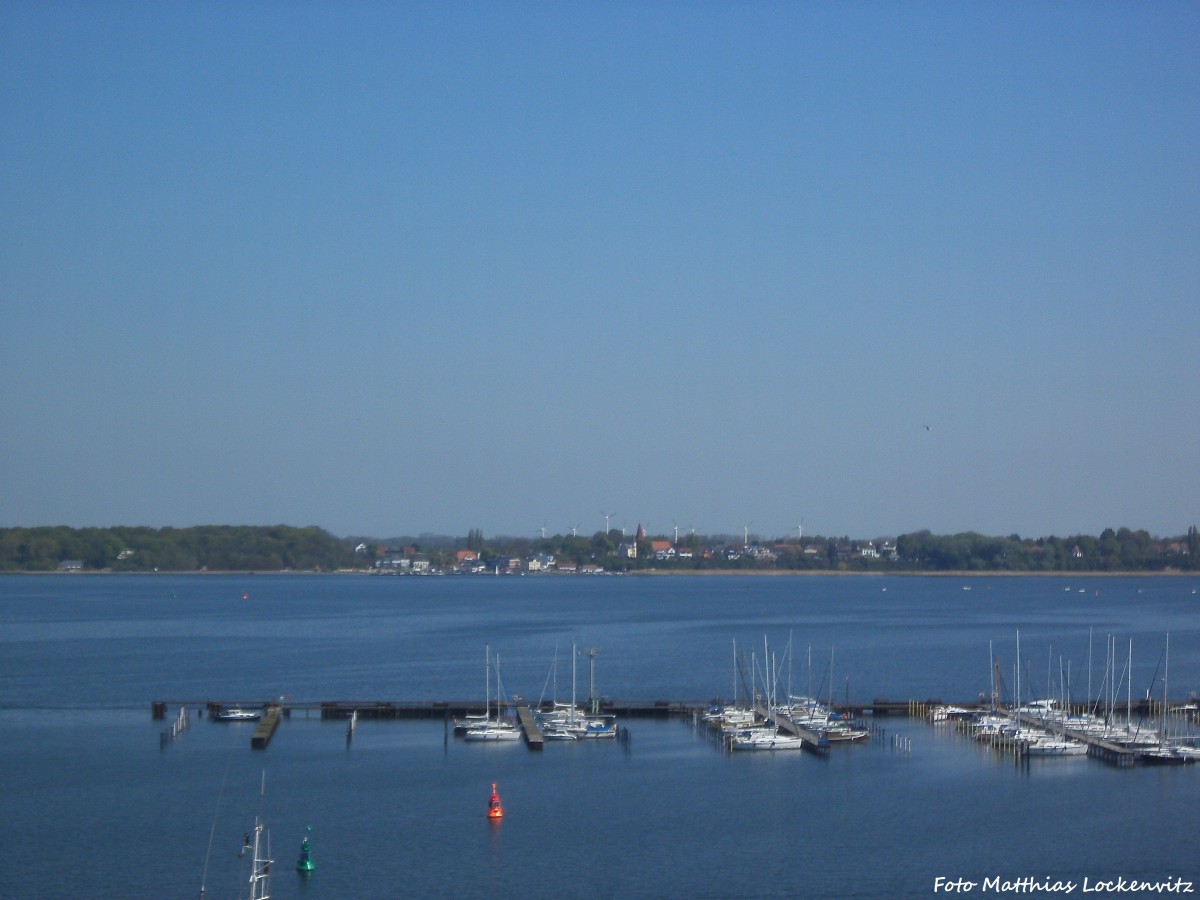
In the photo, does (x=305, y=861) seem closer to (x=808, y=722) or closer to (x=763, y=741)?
(x=763, y=741)

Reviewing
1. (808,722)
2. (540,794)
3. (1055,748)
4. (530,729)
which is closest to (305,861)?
(540,794)

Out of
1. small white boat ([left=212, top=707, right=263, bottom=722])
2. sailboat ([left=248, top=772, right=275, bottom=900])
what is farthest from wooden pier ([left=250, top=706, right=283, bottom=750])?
sailboat ([left=248, top=772, right=275, bottom=900])

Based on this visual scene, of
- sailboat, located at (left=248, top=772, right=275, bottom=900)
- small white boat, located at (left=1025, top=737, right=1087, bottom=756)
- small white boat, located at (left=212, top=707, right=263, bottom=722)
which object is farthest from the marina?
sailboat, located at (left=248, top=772, right=275, bottom=900)

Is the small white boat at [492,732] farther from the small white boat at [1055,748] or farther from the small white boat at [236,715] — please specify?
the small white boat at [1055,748]

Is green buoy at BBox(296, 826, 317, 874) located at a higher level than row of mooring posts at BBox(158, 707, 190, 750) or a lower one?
lower

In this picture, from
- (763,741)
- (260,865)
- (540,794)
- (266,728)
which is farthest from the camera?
(266,728)

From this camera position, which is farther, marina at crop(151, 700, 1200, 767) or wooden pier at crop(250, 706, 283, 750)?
wooden pier at crop(250, 706, 283, 750)

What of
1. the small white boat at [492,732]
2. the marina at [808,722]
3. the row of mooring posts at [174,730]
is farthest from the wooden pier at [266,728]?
the small white boat at [492,732]

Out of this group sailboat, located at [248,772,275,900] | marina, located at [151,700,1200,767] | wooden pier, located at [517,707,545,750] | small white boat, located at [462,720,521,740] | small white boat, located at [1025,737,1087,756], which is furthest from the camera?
small white boat, located at [462,720,521,740]

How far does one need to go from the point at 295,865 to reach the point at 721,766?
14.3 meters

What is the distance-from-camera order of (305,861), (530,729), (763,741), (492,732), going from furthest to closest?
(530,729)
(492,732)
(763,741)
(305,861)

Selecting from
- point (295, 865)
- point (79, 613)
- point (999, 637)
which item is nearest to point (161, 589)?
point (79, 613)

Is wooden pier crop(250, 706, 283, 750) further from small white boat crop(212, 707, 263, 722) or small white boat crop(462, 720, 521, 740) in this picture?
small white boat crop(462, 720, 521, 740)

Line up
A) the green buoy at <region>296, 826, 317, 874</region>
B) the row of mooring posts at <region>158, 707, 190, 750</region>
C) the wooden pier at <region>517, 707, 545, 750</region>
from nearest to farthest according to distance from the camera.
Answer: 1. the green buoy at <region>296, 826, 317, 874</region>
2. the wooden pier at <region>517, 707, 545, 750</region>
3. the row of mooring posts at <region>158, 707, 190, 750</region>
